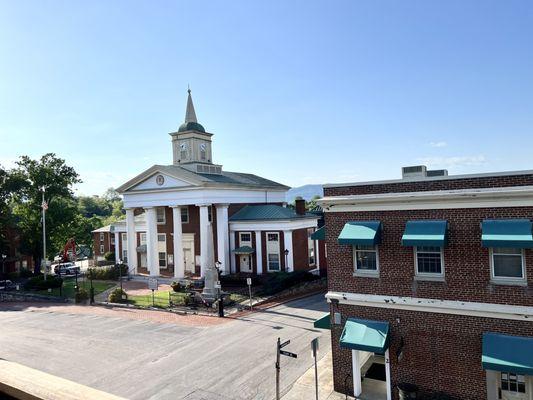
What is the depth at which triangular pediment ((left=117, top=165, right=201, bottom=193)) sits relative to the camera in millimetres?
39347

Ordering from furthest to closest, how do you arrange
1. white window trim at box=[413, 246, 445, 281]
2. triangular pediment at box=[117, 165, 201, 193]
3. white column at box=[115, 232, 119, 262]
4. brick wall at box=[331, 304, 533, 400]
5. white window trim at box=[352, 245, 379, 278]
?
white column at box=[115, 232, 119, 262]
triangular pediment at box=[117, 165, 201, 193]
white window trim at box=[352, 245, 379, 278]
white window trim at box=[413, 246, 445, 281]
brick wall at box=[331, 304, 533, 400]

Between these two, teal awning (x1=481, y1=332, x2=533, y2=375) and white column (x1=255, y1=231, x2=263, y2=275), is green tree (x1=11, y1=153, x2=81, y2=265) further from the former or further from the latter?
teal awning (x1=481, y1=332, x2=533, y2=375)

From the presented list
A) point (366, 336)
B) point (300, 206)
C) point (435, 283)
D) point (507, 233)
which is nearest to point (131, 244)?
point (300, 206)

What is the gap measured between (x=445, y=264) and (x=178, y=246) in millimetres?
30451

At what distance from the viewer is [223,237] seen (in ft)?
128

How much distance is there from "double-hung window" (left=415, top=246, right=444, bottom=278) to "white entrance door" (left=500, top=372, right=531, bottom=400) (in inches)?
135

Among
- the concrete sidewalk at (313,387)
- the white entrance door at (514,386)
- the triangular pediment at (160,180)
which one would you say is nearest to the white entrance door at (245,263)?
the triangular pediment at (160,180)

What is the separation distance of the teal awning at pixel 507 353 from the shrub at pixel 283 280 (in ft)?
70.5

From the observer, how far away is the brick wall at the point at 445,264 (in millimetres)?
11758

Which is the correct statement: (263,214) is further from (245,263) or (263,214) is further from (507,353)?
(507,353)

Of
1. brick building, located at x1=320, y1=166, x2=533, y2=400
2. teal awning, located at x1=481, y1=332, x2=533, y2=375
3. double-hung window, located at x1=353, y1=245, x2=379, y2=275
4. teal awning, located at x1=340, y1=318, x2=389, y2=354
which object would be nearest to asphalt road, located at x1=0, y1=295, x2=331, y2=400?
teal awning, located at x1=340, y1=318, x2=389, y2=354

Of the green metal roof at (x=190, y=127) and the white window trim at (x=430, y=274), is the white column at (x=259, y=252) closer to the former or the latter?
the green metal roof at (x=190, y=127)

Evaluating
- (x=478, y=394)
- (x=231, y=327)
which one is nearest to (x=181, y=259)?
(x=231, y=327)

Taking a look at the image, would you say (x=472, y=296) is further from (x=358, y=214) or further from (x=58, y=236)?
(x=58, y=236)
